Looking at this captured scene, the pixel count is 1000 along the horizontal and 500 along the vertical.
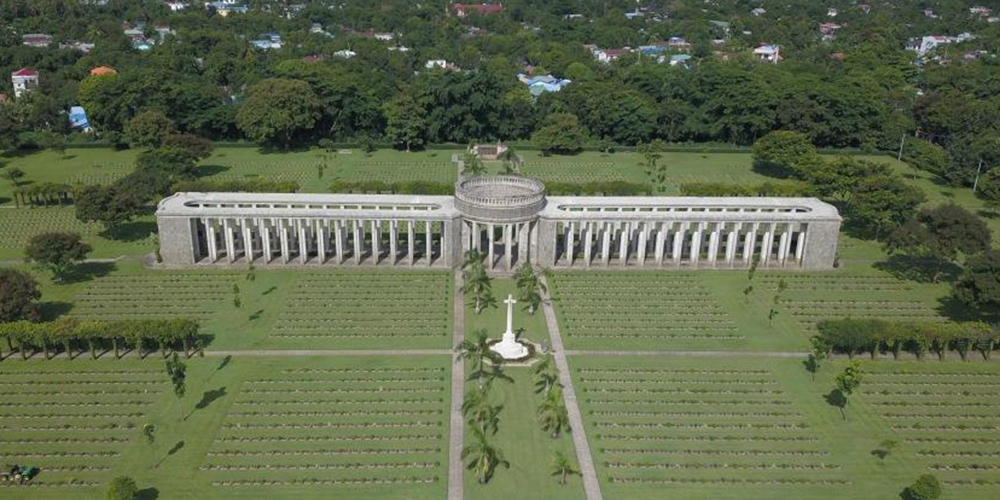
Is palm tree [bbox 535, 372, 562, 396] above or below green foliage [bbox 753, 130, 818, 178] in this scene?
below

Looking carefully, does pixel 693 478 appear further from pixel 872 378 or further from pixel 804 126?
pixel 804 126

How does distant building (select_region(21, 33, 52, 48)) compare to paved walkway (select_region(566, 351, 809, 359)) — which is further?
distant building (select_region(21, 33, 52, 48))

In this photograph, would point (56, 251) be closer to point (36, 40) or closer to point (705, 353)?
point (705, 353)

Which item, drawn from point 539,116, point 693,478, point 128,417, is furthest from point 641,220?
point 539,116

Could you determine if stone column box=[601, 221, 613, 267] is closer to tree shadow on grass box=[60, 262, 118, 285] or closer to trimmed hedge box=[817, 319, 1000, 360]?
trimmed hedge box=[817, 319, 1000, 360]

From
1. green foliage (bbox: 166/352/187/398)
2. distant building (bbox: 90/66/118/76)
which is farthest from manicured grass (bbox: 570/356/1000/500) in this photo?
distant building (bbox: 90/66/118/76)

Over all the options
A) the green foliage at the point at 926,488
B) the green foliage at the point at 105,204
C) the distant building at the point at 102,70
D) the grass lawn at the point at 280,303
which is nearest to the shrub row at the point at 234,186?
the green foliage at the point at 105,204
